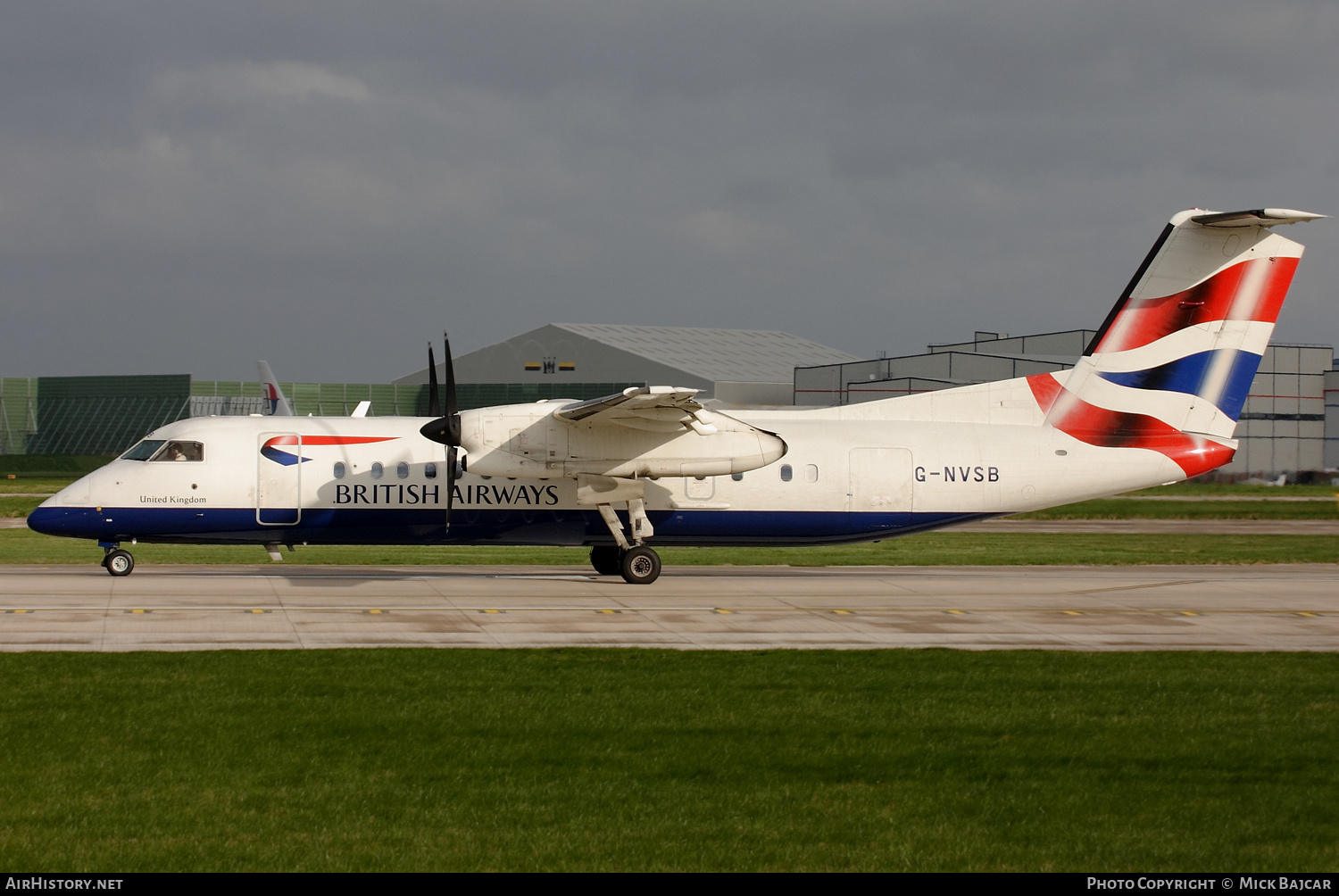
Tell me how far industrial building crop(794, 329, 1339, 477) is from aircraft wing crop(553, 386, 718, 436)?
40.4 metres

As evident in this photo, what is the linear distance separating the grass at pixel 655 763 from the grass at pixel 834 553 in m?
Answer: 15.4

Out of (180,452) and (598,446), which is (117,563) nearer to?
(180,452)

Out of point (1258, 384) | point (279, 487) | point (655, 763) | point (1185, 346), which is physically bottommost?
point (655, 763)

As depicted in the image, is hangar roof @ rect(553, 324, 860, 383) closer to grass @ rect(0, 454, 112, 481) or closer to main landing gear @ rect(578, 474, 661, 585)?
grass @ rect(0, 454, 112, 481)

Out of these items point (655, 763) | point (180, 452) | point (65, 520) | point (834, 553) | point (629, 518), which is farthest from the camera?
point (834, 553)

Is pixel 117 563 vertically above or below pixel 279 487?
below

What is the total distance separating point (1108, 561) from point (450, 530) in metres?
17.3

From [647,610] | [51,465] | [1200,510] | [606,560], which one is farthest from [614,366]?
[647,610]

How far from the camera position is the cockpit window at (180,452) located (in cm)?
2277

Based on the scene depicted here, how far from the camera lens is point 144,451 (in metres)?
22.9

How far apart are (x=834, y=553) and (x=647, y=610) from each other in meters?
15.4

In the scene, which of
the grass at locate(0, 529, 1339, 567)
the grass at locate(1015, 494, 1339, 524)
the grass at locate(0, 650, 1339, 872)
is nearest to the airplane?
the grass at locate(0, 529, 1339, 567)

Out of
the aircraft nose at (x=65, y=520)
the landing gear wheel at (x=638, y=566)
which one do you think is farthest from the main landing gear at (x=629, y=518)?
the aircraft nose at (x=65, y=520)

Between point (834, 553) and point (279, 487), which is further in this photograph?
point (834, 553)
